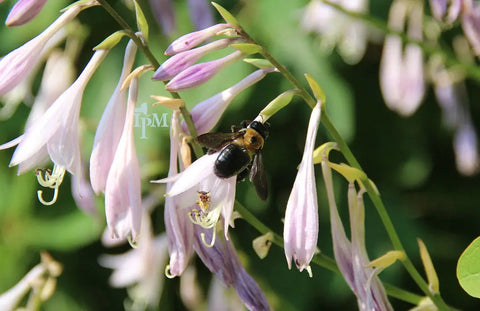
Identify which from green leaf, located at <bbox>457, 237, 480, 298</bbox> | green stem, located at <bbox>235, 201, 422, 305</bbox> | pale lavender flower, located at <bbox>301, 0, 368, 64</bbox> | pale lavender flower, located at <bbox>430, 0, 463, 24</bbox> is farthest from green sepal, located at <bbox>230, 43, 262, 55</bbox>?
pale lavender flower, located at <bbox>301, 0, 368, 64</bbox>

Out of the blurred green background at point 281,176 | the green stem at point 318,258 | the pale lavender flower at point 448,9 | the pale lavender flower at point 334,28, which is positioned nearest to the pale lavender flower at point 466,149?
the blurred green background at point 281,176

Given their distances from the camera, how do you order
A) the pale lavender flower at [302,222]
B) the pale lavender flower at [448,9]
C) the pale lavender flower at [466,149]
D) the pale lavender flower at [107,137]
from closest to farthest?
the pale lavender flower at [302,222] → the pale lavender flower at [107,137] → the pale lavender flower at [448,9] → the pale lavender flower at [466,149]

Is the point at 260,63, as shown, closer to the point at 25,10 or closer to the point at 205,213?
the point at 205,213

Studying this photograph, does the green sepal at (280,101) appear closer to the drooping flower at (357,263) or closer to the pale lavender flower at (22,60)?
the drooping flower at (357,263)

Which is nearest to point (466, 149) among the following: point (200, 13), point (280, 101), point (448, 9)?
point (448, 9)

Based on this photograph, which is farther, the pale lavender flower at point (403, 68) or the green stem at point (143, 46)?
the pale lavender flower at point (403, 68)

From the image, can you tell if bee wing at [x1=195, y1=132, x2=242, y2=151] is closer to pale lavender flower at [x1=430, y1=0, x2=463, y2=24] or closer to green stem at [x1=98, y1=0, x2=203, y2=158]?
green stem at [x1=98, y1=0, x2=203, y2=158]
